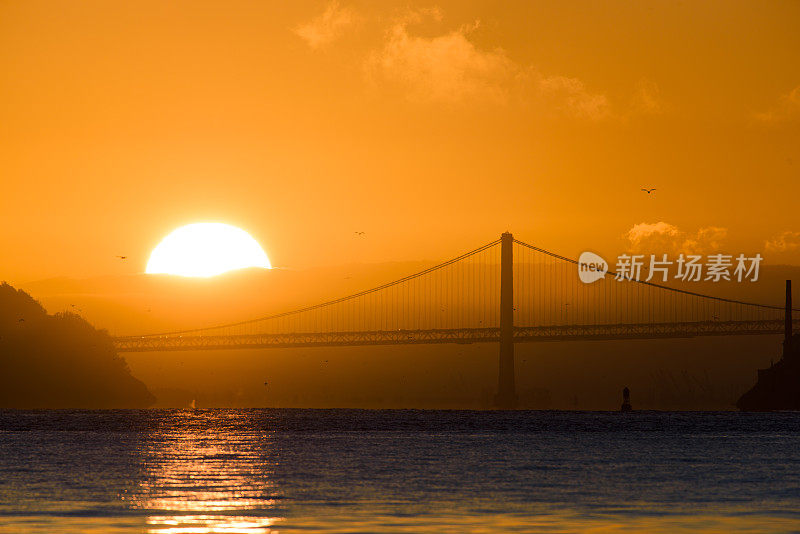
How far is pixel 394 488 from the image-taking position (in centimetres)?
3341

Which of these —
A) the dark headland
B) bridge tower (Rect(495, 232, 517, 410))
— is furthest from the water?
the dark headland

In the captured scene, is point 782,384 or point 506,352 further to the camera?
point 782,384

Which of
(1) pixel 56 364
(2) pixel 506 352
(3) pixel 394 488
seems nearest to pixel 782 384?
(2) pixel 506 352

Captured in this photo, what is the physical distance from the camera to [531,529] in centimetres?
2450

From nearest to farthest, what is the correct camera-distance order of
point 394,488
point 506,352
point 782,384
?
1. point 394,488
2. point 506,352
3. point 782,384

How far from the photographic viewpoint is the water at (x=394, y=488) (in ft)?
83.6

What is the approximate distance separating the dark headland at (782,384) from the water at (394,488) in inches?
3030

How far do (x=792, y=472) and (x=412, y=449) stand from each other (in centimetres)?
1994

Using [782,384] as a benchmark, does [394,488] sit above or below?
above

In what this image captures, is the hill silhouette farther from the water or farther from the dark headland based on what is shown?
the water

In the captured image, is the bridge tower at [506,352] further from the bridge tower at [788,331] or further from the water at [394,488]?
the water at [394,488]

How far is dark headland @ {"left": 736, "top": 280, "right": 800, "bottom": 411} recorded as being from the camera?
436ft

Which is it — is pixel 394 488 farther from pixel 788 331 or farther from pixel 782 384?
pixel 782 384

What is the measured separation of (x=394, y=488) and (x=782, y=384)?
381 ft
